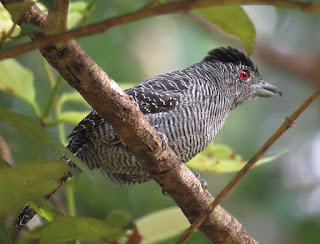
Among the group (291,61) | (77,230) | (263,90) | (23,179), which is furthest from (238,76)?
(23,179)

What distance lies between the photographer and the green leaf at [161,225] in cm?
242

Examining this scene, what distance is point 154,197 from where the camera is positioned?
502 centimetres

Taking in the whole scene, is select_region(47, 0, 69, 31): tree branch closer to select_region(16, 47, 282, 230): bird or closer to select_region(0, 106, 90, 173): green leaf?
select_region(0, 106, 90, 173): green leaf

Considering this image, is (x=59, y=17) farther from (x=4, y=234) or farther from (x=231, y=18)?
(x=4, y=234)

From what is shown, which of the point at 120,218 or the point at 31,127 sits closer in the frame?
the point at 31,127

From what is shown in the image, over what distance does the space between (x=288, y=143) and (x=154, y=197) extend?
7.25ft

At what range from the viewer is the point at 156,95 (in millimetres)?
3285

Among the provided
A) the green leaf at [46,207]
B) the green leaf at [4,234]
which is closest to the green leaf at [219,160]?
the green leaf at [46,207]

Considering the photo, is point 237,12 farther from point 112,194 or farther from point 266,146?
point 112,194

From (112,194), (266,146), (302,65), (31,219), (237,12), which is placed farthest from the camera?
(302,65)

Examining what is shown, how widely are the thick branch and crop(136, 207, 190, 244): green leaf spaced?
0.06 m

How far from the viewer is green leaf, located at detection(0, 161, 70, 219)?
46.0 inches

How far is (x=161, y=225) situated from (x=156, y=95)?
100cm

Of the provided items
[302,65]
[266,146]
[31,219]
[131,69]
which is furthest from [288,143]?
[266,146]
